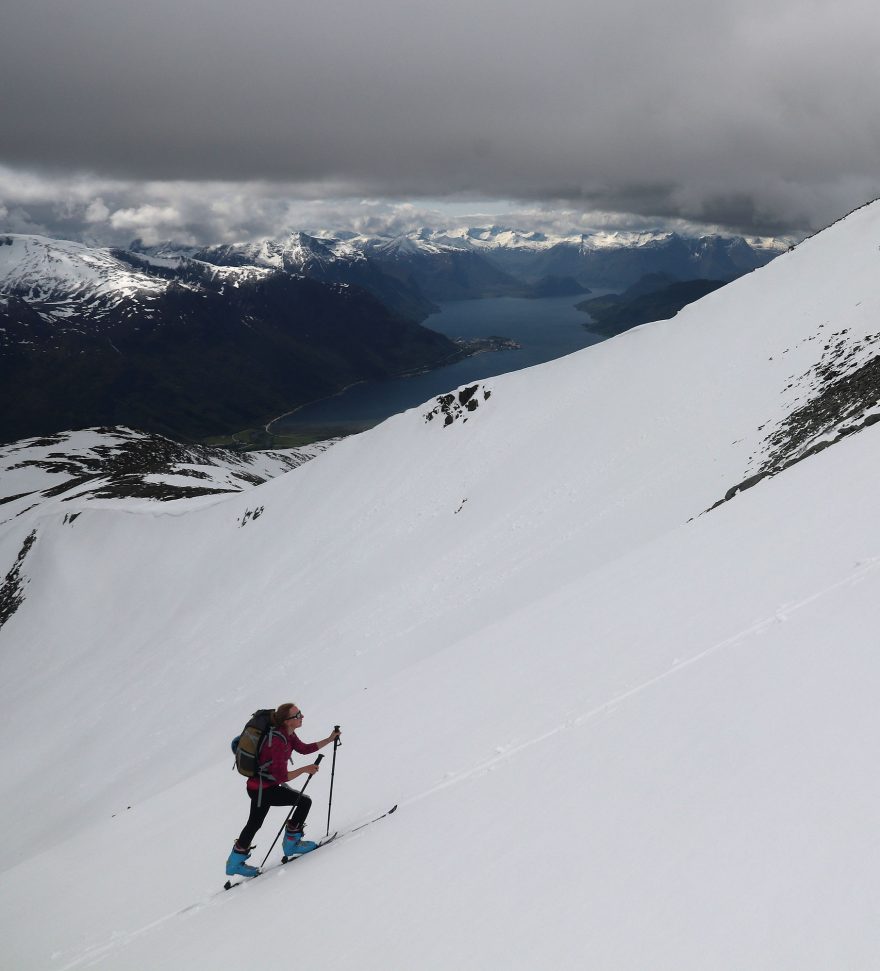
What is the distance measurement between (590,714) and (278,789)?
412 cm

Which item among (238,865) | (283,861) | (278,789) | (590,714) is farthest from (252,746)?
(590,714)

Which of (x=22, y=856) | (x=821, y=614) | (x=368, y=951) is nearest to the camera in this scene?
(x=368, y=951)

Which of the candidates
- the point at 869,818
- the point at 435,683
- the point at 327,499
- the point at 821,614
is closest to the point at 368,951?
the point at 869,818

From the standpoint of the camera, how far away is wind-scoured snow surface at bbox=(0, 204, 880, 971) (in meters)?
4.06

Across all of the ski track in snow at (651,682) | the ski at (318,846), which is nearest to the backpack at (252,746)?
the ski at (318,846)

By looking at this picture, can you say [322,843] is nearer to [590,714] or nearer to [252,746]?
[252,746]

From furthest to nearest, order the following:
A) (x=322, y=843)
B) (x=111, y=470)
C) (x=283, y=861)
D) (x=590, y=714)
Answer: (x=111, y=470), (x=283, y=861), (x=322, y=843), (x=590, y=714)

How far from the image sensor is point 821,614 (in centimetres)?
676

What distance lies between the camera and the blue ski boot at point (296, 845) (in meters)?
7.83

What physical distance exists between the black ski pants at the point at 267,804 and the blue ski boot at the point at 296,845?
0.20 ft

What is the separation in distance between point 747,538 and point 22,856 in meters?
25.8

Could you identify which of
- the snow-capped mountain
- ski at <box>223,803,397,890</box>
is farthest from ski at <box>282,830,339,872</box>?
the snow-capped mountain

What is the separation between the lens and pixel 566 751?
6465mm

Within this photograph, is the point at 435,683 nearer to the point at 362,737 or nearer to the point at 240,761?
the point at 362,737
